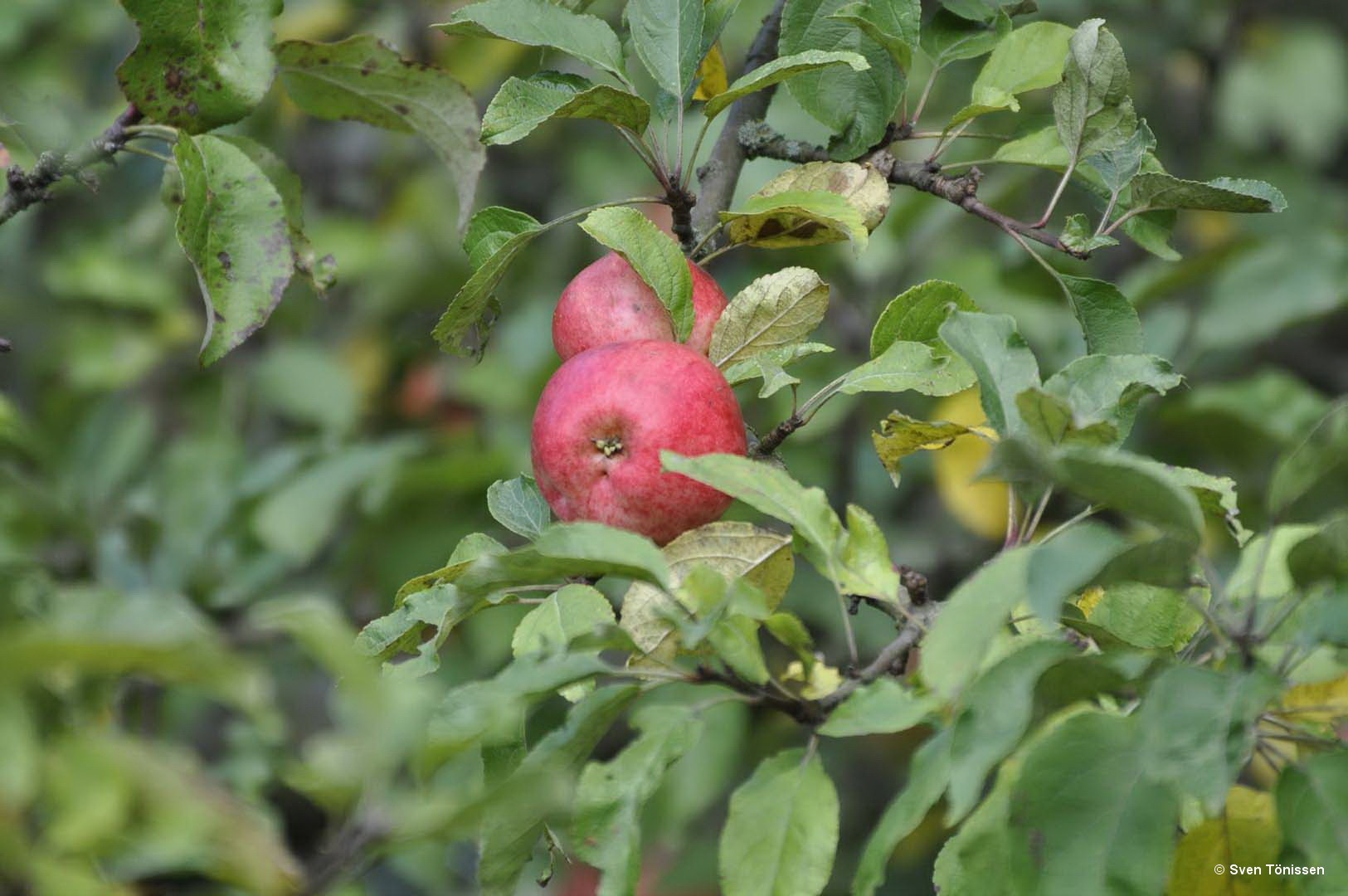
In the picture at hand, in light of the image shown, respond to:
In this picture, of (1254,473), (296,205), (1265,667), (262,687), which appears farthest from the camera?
(1254,473)

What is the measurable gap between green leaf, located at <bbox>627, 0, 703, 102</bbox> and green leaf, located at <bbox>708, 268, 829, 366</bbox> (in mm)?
155

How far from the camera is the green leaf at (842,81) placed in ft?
3.29

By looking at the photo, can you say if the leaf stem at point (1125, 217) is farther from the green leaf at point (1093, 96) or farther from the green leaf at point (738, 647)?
the green leaf at point (738, 647)

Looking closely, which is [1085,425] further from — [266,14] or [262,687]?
[266,14]

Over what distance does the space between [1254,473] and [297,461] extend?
1426 millimetres

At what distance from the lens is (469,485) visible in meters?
1.83

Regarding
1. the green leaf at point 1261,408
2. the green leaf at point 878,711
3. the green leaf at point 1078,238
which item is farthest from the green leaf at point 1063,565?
the green leaf at point 1261,408

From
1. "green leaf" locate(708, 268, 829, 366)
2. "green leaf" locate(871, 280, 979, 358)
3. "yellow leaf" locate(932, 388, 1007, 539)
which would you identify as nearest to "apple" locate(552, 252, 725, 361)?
"green leaf" locate(708, 268, 829, 366)

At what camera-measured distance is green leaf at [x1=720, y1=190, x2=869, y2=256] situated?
35.2 inches

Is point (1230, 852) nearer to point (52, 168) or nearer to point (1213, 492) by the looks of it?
point (1213, 492)

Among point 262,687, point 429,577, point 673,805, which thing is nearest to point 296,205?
point 429,577

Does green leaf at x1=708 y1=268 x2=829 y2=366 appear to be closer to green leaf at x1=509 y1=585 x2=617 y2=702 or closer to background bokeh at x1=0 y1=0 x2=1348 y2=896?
green leaf at x1=509 y1=585 x2=617 y2=702

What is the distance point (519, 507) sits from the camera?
38.8 inches

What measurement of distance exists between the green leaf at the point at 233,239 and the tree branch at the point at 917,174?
375mm
